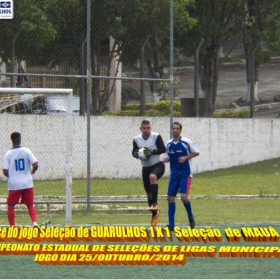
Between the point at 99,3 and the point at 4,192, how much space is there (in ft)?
15.6

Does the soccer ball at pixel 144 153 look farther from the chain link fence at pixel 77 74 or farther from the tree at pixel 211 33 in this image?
the tree at pixel 211 33

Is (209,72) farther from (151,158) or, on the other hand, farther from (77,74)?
(151,158)

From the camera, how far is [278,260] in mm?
11414

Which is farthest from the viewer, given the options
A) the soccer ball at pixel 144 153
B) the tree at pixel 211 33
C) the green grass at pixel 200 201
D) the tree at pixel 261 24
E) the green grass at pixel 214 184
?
the tree at pixel 261 24

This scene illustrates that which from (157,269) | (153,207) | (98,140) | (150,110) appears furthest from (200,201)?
(157,269)

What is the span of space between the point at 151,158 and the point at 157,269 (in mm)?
5087

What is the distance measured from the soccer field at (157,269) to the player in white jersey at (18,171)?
2872 millimetres

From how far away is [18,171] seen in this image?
567 inches

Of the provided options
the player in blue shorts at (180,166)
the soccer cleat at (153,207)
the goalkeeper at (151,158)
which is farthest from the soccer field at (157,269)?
the goalkeeper at (151,158)

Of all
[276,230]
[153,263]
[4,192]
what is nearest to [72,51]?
[4,192]

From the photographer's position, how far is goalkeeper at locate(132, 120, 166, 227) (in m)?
15.5

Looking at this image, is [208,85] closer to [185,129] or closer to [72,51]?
[185,129]

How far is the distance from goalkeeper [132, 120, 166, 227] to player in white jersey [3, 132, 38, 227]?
82.2 inches

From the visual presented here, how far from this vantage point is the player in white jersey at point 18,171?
14.4 m
